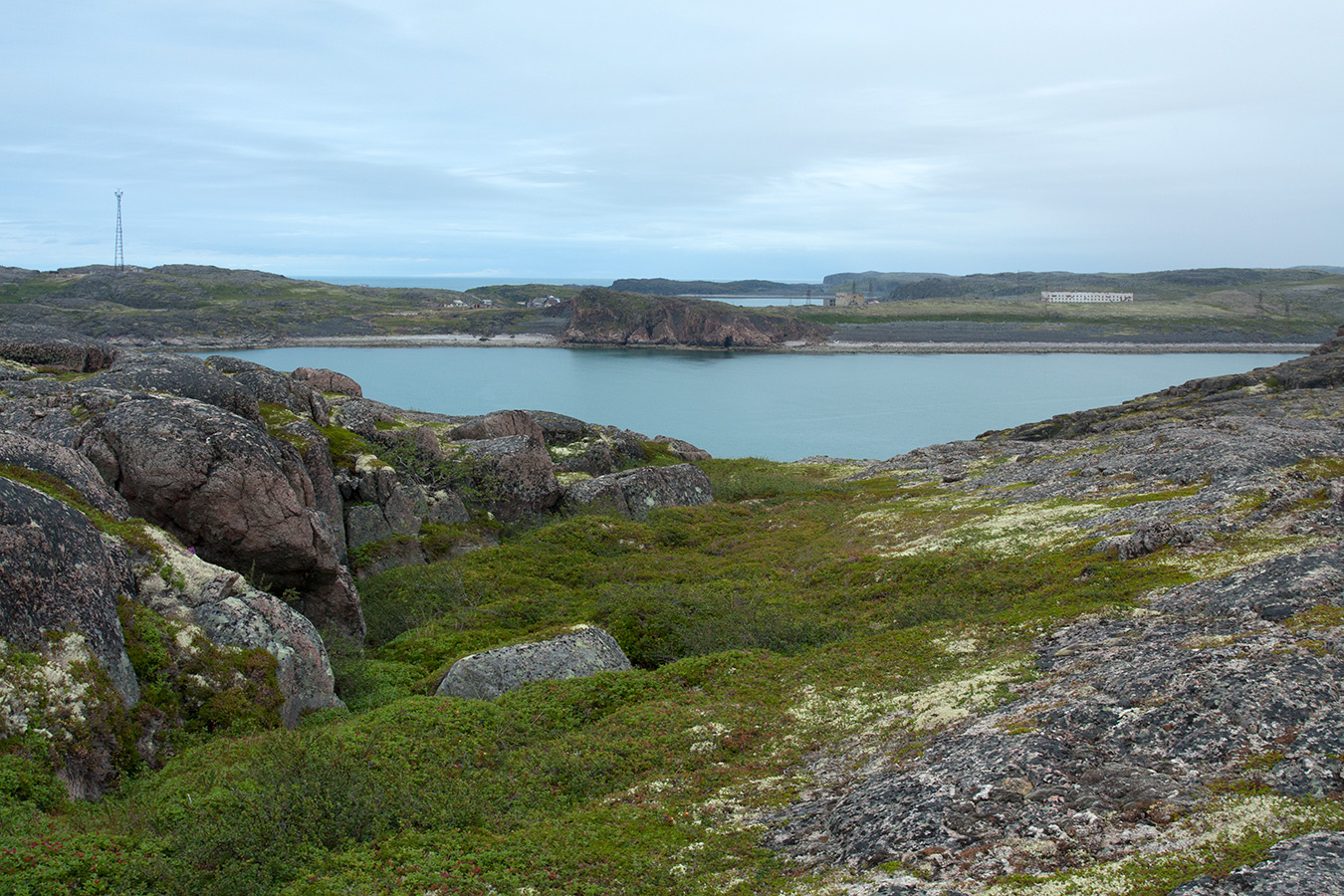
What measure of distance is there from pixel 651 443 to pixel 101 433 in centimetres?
3806

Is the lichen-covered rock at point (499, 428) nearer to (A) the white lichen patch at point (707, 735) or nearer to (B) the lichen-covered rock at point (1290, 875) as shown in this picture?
(A) the white lichen patch at point (707, 735)

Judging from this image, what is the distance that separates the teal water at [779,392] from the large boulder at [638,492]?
57222mm

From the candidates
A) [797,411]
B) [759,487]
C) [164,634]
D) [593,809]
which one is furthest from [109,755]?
[797,411]

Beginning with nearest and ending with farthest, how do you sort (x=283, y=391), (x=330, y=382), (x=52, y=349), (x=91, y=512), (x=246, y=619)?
(x=246, y=619), (x=91, y=512), (x=283, y=391), (x=52, y=349), (x=330, y=382)

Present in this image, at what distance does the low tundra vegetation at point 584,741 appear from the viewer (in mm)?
9945

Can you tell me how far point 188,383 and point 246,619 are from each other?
17175 millimetres

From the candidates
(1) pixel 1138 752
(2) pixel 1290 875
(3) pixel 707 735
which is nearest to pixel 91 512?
(3) pixel 707 735

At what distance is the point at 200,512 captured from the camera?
22344 mm

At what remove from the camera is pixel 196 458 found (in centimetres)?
2252

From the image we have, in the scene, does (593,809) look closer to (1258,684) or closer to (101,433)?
(1258,684)

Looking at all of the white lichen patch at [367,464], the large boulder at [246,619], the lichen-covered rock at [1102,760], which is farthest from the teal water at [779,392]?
the lichen-covered rock at [1102,760]

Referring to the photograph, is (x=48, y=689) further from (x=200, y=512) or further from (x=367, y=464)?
(x=367, y=464)

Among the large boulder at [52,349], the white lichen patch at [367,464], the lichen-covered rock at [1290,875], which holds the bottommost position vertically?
the lichen-covered rock at [1290,875]

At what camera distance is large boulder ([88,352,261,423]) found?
29469 mm
